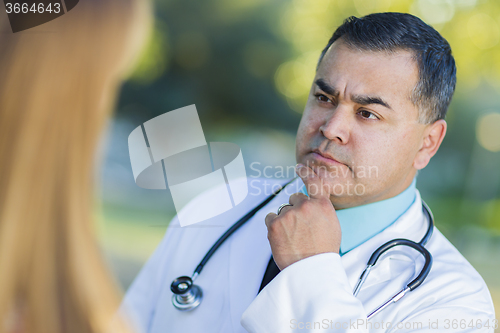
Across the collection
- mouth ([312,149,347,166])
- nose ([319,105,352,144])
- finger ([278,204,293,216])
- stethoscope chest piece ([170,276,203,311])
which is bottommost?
stethoscope chest piece ([170,276,203,311])

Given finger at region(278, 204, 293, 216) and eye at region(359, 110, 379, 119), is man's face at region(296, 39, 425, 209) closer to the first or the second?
eye at region(359, 110, 379, 119)

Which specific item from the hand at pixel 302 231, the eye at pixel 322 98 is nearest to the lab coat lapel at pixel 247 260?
the hand at pixel 302 231

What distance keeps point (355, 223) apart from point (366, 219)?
0.03 metres

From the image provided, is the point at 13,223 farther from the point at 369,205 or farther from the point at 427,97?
the point at 427,97

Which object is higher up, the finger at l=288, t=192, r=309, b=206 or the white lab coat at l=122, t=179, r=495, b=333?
the finger at l=288, t=192, r=309, b=206

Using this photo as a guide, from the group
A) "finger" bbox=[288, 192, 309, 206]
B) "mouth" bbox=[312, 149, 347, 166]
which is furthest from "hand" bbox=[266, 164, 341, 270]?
"mouth" bbox=[312, 149, 347, 166]

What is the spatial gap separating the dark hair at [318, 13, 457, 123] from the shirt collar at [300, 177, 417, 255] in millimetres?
260

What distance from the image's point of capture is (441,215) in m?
2.82

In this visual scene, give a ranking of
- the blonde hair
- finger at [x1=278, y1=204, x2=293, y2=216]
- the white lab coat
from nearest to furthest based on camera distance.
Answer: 1. the blonde hair
2. the white lab coat
3. finger at [x1=278, y1=204, x2=293, y2=216]

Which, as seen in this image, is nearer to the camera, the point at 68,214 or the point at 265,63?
the point at 68,214

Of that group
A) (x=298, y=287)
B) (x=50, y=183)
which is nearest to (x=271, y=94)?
(x=298, y=287)

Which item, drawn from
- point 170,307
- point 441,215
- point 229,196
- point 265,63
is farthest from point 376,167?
point 441,215

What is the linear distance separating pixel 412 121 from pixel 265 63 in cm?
208

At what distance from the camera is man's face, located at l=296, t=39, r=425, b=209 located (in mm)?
871
